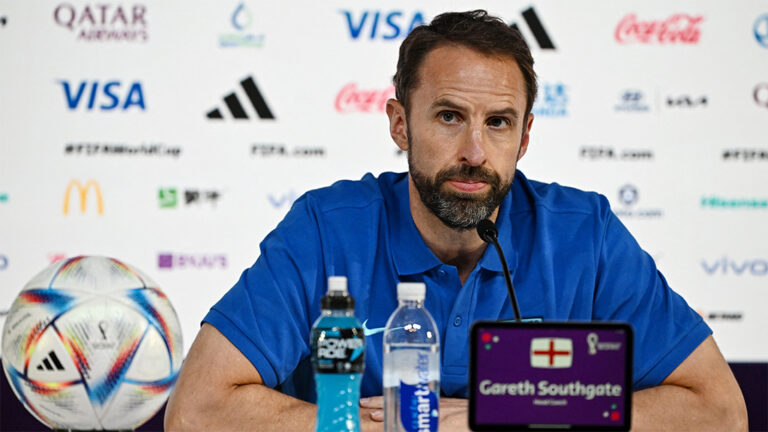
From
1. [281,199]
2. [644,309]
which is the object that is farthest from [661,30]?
[644,309]

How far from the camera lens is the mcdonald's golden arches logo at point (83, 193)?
139 inches

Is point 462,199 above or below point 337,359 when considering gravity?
above

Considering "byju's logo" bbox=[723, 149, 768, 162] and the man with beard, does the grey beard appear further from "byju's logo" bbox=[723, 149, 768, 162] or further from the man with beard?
"byju's logo" bbox=[723, 149, 768, 162]

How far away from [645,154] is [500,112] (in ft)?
7.11

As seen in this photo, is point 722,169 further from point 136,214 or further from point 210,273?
point 136,214

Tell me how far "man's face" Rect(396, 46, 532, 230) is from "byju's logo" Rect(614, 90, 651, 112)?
206 cm

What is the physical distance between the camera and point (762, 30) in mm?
3652

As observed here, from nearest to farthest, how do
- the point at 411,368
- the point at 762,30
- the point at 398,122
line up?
Result: the point at 411,368 < the point at 398,122 < the point at 762,30

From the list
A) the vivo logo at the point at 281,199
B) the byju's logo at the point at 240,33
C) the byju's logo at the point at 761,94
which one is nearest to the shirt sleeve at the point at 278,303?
the vivo logo at the point at 281,199

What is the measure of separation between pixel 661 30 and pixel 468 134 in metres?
2.31

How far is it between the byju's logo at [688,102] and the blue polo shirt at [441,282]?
77.3 inches

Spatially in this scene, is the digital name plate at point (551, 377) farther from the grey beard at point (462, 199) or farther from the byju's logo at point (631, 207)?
the byju's logo at point (631, 207)

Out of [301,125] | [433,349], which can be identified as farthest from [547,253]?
[301,125]

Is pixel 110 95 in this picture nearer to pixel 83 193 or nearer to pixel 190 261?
pixel 83 193
